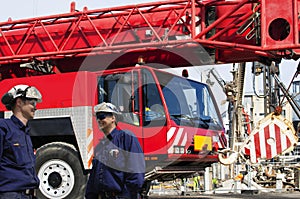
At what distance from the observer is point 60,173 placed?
10.4 m

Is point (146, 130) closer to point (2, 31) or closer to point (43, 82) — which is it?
point (43, 82)

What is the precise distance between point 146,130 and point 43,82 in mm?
2143

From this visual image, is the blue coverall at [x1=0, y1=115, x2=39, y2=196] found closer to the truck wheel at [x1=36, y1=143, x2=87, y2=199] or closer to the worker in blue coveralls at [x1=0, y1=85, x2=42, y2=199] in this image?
the worker in blue coveralls at [x1=0, y1=85, x2=42, y2=199]

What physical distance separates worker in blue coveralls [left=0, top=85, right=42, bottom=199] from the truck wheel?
485cm

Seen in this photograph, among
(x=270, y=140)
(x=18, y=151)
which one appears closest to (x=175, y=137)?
(x=270, y=140)

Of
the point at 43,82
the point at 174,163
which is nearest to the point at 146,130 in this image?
the point at 174,163

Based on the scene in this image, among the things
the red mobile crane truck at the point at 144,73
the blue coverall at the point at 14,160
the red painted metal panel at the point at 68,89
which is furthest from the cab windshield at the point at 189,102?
the blue coverall at the point at 14,160

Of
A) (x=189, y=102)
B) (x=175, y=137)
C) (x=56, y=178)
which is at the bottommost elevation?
(x=56, y=178)

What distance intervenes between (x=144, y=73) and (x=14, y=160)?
17.6 ft

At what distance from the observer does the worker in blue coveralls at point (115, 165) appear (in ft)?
18.8

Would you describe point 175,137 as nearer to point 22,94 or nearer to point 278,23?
point 278,23

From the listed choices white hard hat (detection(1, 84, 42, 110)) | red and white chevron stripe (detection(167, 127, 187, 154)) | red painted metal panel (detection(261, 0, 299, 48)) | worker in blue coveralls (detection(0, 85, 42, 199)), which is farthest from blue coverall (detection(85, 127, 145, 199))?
red painted metal panel (detection(261, 0, 299, 48))

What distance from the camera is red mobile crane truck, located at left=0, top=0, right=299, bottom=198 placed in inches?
400

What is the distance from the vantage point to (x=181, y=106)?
430 inches
